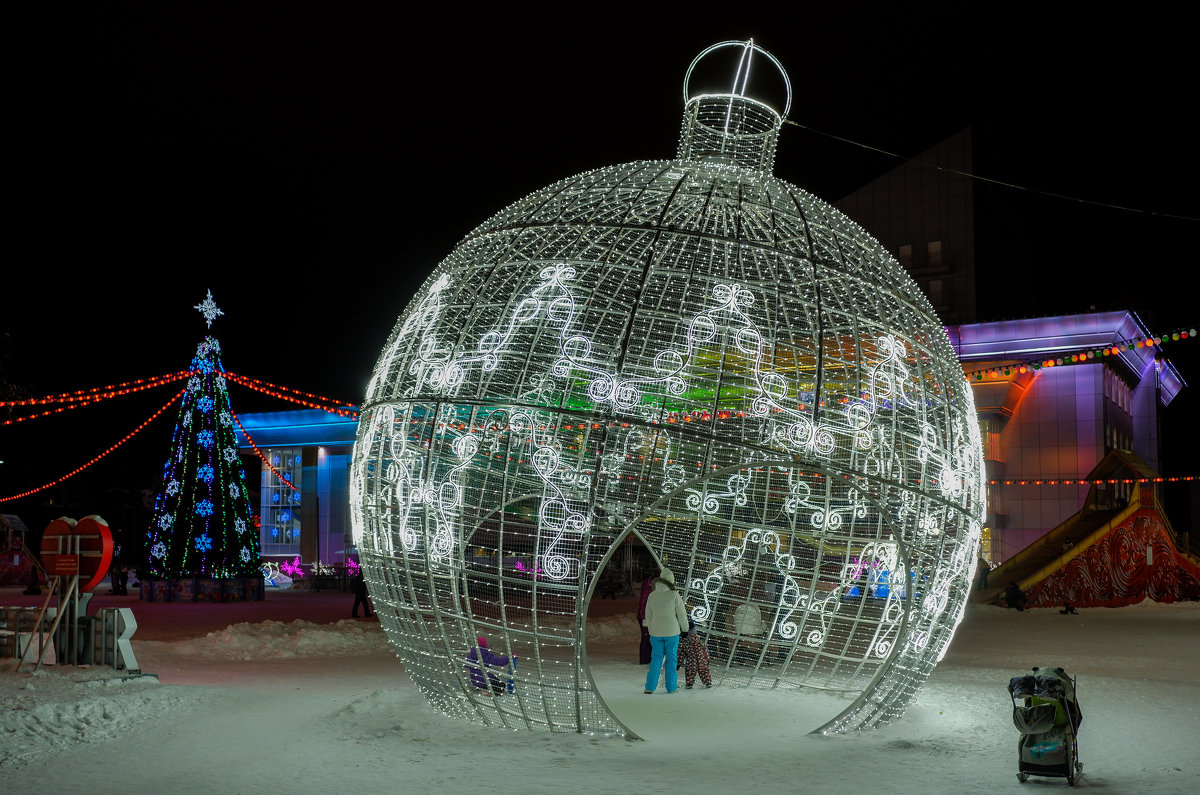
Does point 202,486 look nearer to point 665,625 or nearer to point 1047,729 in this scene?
point 665,625

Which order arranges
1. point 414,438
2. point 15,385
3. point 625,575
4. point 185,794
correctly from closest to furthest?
point 185,794 → point 414,438 → point 625,575 → point 15,385

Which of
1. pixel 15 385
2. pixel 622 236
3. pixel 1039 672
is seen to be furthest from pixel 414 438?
pixel 15 385

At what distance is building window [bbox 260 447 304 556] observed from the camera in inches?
1742

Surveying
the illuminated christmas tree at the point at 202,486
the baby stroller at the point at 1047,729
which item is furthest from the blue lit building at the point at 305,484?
the baby stroller at the point at 1047,729

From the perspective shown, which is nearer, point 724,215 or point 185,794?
point 185,794

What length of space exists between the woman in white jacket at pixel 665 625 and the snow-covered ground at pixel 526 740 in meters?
0.23

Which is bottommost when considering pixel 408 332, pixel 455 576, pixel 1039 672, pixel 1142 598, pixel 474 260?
pixel 1142 598

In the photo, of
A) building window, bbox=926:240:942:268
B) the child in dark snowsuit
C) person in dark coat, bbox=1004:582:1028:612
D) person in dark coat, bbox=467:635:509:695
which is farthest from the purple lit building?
person in dark coat, bbox=467:635:509:695

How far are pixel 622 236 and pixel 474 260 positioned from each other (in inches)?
49.6

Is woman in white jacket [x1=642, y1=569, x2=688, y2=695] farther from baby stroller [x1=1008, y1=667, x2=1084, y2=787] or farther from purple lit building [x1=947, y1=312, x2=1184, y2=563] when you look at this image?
purple lit building [x1=947, y1=312, x2=1184, y2=563]

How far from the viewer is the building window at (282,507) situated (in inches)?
1742

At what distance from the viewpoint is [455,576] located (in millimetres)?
7973

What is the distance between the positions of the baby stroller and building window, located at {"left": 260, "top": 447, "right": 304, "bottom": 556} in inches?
1553

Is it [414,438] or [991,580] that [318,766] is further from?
[991,580]
